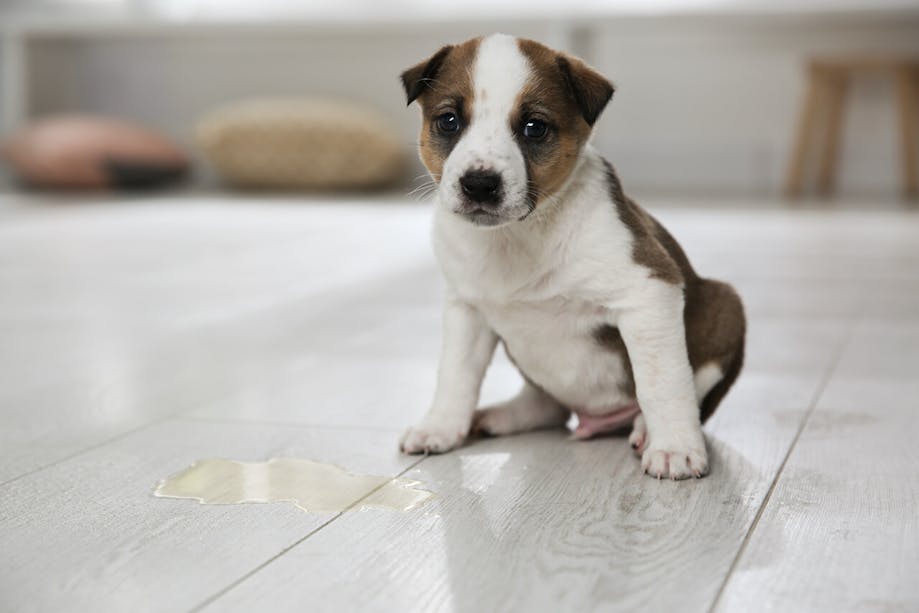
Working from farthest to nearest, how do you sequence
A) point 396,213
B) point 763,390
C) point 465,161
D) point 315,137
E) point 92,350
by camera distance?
point 315,137 → point 396,213 → point 92,350 → point 763,390 → point 465,161

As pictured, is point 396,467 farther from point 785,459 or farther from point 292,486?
point 785,459

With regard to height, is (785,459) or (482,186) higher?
(482,186)

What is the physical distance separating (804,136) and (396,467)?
17.5 feet

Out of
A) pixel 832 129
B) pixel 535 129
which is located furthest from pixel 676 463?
pixel 832 129

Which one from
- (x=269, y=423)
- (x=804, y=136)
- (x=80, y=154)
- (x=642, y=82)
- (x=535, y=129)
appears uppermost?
(x=535, y=129)

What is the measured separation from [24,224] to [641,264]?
13.4 ft

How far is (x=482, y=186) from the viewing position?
1.53m

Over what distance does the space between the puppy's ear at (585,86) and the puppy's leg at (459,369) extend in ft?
1.10

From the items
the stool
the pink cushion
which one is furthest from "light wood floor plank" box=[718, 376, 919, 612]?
the pink cushion

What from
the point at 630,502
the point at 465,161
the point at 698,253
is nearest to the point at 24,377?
the point at 465,161

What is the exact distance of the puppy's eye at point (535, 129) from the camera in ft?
5.24

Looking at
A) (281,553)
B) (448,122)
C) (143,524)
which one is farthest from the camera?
(448,122)

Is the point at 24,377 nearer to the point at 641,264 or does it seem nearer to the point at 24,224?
the point at 641,264

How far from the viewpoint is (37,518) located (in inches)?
55.6
